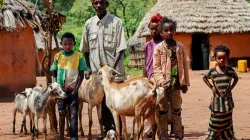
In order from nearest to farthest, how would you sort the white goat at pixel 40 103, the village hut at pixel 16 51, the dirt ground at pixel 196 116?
the white goat at pixel 40 103 → the dirt ground at pixel 196 116 → the village hut at pixel 16 51

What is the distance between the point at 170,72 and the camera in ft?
21.2

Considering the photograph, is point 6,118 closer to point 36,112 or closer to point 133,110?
point 36,112

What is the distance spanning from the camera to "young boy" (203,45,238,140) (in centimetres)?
630

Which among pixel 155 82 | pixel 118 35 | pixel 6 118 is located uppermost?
pixel 118 35

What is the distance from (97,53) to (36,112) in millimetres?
1132

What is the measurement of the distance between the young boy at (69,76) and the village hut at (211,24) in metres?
18.2

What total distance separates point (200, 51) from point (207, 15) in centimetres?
246

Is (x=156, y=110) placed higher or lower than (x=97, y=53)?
lower

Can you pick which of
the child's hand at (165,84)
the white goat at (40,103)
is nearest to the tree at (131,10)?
the white goat at (40,103)

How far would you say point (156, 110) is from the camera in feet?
20.6


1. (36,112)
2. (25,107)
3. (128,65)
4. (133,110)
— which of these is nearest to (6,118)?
(25,107)

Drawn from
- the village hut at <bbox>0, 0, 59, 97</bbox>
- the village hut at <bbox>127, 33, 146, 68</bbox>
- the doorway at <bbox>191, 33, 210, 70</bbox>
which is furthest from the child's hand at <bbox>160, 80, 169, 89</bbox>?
the village hut at <bbox>127, 33, 146, 68</bbox>

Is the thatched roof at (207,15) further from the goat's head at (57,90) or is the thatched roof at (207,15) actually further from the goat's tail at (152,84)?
the goat's tail at (152,84)

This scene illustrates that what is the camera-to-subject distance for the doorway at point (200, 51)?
25.7m
